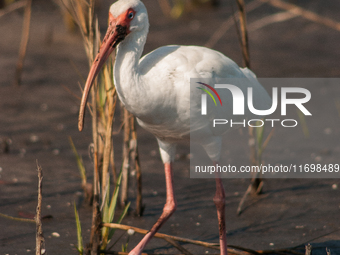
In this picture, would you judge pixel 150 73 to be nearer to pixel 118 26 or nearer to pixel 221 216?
pixel 118 26

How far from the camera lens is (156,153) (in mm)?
5645

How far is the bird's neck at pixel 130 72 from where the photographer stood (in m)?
3.16

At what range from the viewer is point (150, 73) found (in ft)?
10.8

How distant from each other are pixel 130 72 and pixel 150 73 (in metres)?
0.18

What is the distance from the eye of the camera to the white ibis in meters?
3.16

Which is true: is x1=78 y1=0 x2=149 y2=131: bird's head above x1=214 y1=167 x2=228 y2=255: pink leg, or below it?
above

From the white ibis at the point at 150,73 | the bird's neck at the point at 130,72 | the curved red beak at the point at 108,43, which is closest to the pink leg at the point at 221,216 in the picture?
the white ibis at the point at 150,73

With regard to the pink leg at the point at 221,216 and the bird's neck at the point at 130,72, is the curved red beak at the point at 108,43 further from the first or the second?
the pink leg at the point at 221,216

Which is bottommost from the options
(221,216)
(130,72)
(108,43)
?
(221,216)

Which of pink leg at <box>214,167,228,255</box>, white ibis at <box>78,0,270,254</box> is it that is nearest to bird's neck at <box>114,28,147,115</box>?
white ibis at <box>78,0,270,254</box>

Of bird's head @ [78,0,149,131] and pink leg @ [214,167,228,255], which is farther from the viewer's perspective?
pink leg @ [214,167,228,255]

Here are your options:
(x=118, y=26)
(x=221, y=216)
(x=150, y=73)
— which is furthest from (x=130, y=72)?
(x=221, y=216)

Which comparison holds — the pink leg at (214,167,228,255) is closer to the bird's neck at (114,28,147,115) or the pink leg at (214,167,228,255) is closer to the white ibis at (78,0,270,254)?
the white ibis at (78,0,270,254)

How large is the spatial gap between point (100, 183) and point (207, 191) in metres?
1.54
